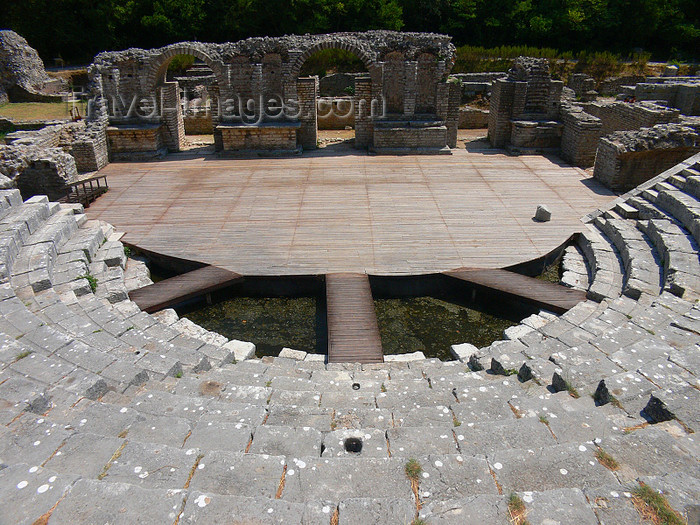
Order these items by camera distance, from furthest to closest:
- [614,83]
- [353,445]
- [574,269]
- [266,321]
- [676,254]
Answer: [614,83]
[574,269]
[266,321]
[676,254]
[353,445]

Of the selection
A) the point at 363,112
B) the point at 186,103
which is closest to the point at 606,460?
the point at 363,112

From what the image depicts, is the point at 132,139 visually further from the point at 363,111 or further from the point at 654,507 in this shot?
the point at 654,507

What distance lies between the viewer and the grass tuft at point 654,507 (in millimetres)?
2668

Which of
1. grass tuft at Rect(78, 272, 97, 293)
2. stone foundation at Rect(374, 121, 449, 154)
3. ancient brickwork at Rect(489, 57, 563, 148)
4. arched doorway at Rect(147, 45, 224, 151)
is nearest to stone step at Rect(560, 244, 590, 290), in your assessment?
ancient brickwork at Rect(489, 57, 563, 148)

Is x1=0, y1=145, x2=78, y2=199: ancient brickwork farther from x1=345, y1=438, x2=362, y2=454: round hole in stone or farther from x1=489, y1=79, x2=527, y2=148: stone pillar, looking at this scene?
x1=489, y1=79, x2=527, y2=148: stone pillar

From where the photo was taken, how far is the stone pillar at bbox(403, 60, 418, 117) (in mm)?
14023

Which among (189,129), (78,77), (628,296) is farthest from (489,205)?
(78,77)

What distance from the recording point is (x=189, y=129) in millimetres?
17969

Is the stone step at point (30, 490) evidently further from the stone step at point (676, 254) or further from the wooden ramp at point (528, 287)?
the stone step at point (676, 254)

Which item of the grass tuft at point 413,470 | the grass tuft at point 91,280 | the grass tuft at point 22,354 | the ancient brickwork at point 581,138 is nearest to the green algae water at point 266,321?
the grass tuft at point 91,280

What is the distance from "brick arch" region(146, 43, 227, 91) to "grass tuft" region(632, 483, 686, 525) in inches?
550

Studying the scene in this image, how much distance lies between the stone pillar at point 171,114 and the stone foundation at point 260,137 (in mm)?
1455

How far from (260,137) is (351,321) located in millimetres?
8737

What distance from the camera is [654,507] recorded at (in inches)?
108
